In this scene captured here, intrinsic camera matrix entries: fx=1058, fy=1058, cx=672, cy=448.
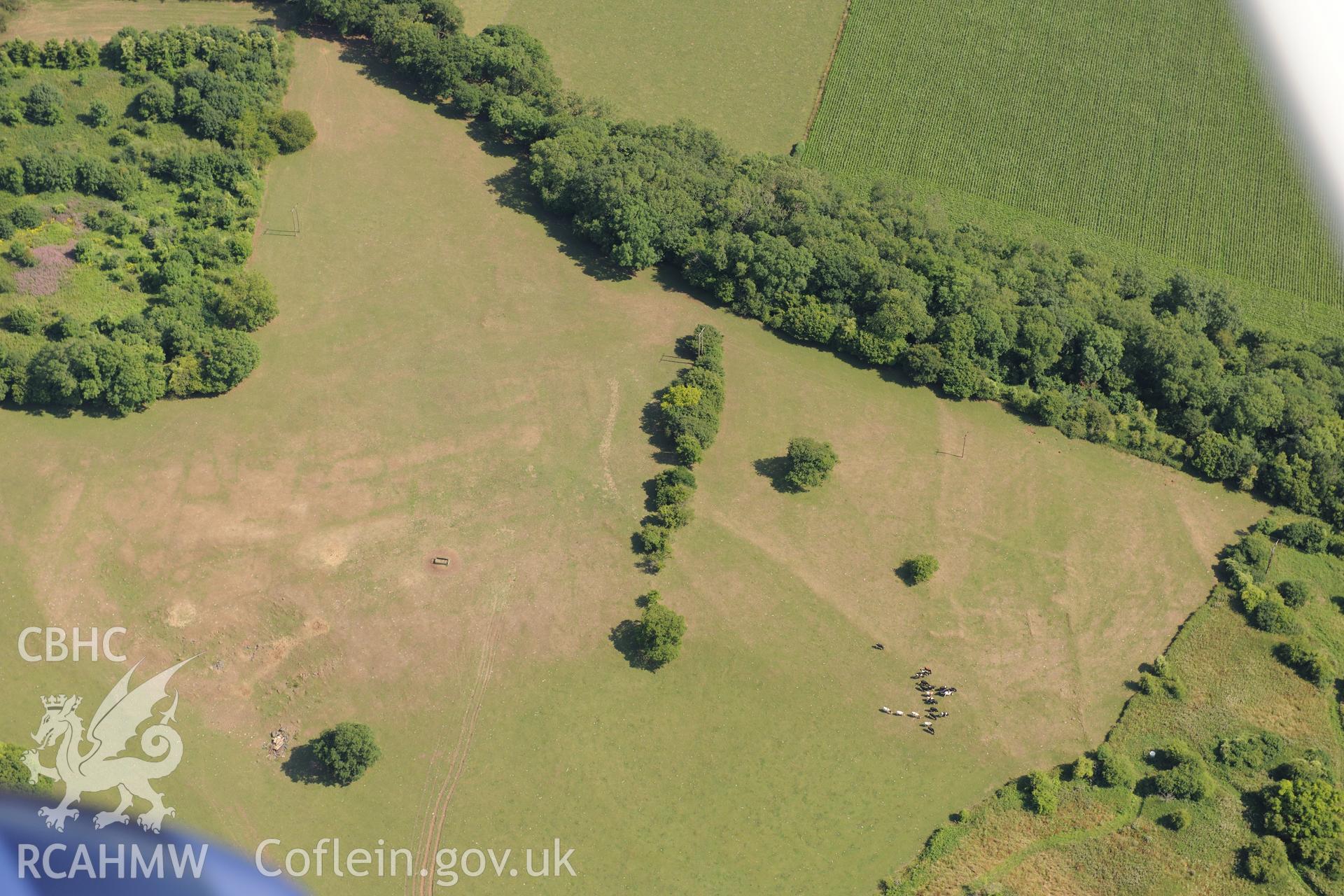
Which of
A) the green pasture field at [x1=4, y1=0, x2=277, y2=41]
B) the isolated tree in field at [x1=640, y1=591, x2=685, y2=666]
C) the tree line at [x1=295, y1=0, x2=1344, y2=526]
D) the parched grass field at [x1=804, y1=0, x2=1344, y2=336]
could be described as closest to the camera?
the isolated tree in field at [x1=640, y1=591, x2=685, y2=666]

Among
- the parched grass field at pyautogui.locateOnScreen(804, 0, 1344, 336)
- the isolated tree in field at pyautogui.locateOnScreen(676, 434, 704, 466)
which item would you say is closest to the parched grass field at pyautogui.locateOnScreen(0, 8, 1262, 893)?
the isolated tree in field at pyautogui.locateOnScreen(676, 434, 704, 466)

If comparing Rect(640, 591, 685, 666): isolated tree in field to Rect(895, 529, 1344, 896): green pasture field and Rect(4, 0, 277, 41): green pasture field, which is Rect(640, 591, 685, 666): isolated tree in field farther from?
Rect(4, 0, 277, 41): green pasture field

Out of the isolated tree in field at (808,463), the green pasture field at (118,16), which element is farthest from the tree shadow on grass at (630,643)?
the green pasture field at (118,16)

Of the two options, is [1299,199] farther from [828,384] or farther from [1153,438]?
[828,384]

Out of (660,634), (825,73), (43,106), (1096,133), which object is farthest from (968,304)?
(43,106)

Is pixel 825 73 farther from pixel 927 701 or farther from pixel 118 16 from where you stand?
pixel 118 16

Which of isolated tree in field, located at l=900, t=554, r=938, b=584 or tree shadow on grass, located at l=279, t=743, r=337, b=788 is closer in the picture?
tree shadow on grass, located at l=279, t=743, r=337, b=788

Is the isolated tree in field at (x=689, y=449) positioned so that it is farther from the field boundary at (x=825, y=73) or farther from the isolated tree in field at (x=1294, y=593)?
the isolated tree in field at (x=1294, y=593)
